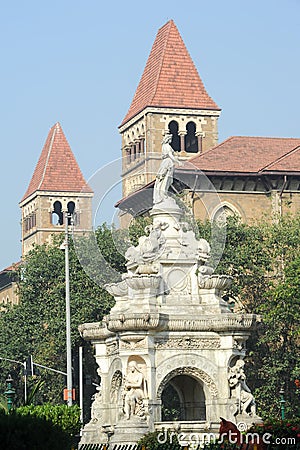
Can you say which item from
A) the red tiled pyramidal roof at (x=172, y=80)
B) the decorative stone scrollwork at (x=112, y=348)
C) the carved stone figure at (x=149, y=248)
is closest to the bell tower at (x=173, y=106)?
the red tiled pyramidal roof at (x=172, y=80)

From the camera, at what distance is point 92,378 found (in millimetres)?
65688

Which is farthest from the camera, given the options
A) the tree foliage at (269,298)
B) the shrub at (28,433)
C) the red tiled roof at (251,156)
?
the red tiled roof at (251,156)

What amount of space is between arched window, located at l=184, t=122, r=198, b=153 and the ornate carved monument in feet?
233

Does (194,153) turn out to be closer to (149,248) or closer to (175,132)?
(175,132)

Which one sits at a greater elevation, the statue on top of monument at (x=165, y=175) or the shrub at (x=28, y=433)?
the statue on top of monument at (x=165, y=175)

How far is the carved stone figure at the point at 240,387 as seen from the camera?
34.1 m

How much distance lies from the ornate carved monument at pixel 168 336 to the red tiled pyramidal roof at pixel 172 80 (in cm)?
6906

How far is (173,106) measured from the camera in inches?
4097

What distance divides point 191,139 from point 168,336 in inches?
2931

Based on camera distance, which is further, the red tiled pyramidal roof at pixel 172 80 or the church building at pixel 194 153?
the red tiled pyramidal roof at pixel 172 80

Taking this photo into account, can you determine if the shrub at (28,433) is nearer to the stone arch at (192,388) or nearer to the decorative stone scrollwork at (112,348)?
the stone arch at (192,388)

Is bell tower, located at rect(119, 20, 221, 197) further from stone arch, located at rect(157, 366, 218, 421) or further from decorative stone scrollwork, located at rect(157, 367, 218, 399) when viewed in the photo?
decorative stone scrollwork, located at rect(157, 367, 218, 399)

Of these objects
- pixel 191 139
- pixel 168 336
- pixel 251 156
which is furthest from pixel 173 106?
pixel 168 336

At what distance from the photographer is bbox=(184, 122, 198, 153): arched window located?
106188mm
